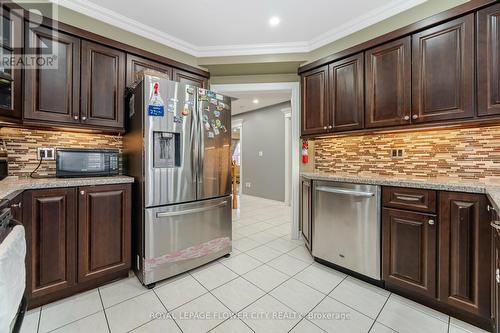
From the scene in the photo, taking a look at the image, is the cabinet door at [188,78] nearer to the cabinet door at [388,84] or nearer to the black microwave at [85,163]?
the black microwave at [85,163]

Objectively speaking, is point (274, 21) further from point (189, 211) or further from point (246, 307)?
point (246, 307)

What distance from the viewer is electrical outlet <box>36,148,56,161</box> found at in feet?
6.32

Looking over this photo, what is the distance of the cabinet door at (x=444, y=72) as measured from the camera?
162 cm

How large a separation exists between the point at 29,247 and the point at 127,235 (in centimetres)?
62

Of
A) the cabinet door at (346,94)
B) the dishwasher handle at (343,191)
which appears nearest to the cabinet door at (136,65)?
the cabinet door at (346,94)

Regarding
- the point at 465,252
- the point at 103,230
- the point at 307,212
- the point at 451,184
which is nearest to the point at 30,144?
the point at 103,230

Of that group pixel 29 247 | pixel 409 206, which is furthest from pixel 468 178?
pixel 29 247

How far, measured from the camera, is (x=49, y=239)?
155cm

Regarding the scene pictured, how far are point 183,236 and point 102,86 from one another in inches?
65.3

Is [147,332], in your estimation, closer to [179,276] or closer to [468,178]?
[179,276]

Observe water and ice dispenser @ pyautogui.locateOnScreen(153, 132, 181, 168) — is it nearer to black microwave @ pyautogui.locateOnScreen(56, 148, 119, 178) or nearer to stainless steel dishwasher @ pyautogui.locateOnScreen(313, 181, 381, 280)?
black microwave @ pyautogui.locateOnScreen(56, 148, 119, 178)

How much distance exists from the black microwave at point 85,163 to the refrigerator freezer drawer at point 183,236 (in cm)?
66

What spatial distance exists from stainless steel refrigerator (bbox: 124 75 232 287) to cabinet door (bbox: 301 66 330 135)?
1096 millimetres

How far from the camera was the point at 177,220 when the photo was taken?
1.93m
